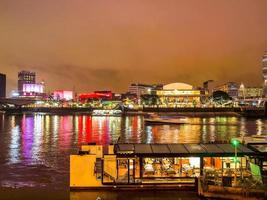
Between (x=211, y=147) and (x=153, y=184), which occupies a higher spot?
(x=211, y=147)

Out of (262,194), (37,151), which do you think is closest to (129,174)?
(262,194)

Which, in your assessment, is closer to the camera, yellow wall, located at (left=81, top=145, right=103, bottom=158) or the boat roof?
the boat roof

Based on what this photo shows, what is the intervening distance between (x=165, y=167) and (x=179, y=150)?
3.43 ft

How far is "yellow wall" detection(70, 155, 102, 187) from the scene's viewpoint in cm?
1794

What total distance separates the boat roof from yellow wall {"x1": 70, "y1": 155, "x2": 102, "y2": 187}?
4.35 ft

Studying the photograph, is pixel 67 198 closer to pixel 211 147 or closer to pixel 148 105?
pixel 211 147

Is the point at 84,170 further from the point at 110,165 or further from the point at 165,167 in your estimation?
the point at 165,167

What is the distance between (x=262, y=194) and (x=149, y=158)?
519 centimetres

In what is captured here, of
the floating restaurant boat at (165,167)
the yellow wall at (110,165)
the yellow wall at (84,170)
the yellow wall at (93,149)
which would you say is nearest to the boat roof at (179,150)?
the floating restaurant boat at (165,167)

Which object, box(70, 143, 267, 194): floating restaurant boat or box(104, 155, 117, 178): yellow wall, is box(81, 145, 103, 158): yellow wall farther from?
box(104, 155, 117, 178): yellow wall

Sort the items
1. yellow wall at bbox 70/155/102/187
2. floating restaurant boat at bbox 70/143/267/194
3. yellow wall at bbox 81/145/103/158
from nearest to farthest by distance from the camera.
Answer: floating restaurant boat at bbox 70/143/267/194, yellow wall at bbox 70/155/102/187, yellow wall at bbox 81/145/103/158

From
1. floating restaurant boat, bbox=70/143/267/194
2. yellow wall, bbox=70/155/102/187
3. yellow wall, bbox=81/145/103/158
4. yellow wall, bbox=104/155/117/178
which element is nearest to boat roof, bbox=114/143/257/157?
floating restaurant boat, bbox=70/143/267/194

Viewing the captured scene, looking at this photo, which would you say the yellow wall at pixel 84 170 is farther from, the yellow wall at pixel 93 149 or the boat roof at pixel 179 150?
the yellow wall at pixel 93 149

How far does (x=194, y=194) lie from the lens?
17562 millimetres
